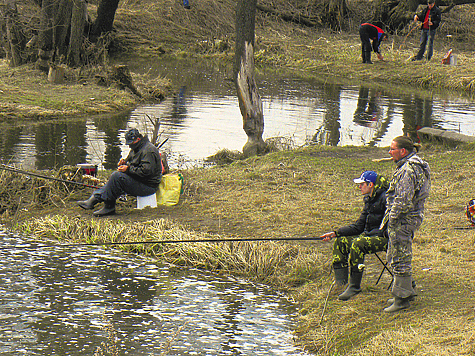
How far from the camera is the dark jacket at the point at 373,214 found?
19.2ft

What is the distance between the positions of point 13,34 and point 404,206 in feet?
62.8

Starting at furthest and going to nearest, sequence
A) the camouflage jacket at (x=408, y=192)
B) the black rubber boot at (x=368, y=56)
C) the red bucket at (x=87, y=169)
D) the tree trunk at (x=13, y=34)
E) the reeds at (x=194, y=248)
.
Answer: the black rubber boot at (x=368, y=56) < the tree trunk at (x=13, y=34) < the red bucket at (x=87, y=169) < the reeds at (x=194, y=248) < the camouflage jacket at (x=408, y=192)

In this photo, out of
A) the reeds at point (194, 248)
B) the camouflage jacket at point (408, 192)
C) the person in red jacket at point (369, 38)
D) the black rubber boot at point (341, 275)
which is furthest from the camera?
the person in red jacket at point (369, 38)

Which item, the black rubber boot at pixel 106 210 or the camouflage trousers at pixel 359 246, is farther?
the black rubber boot at pixel 106 210

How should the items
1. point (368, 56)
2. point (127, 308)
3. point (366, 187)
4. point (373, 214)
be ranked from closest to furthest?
point (366, 187) < point (373, 214) < point (127, 308) < point (368, 56)

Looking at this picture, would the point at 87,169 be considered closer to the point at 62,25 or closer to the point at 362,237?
the point at 362,237

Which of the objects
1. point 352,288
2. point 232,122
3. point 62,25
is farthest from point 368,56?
point 352,288

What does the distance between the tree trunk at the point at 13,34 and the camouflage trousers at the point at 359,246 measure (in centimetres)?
1767

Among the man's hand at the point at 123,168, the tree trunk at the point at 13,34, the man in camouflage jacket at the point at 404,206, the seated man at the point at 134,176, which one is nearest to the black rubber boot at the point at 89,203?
the seated man at the point at 134,176

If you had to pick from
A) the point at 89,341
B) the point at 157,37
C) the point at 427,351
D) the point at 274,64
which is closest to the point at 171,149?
the point at 89,341

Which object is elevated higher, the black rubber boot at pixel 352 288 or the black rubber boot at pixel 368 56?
the black rubber boot at pixel 368 56

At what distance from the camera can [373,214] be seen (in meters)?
5.97

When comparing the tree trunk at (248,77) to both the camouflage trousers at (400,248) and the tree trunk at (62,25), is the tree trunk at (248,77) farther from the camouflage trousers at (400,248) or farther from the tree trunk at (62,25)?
the tree trunk at (62,25)

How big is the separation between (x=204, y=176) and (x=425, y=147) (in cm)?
505
